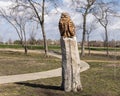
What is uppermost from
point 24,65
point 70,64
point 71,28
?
point 71,28

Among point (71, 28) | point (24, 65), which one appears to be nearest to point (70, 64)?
point (71, 28)

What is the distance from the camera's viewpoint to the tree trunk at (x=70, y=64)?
1327 cm

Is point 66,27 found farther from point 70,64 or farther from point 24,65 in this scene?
point 24,65

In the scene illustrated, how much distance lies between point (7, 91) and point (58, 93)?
5.73 feet

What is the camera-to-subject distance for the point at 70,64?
13.3 meters

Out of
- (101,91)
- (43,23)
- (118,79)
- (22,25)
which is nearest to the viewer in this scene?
(101,91)

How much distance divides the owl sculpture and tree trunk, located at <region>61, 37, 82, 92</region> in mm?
166

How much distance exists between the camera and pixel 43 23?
4034 centimetres

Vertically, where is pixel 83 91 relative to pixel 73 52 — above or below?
below

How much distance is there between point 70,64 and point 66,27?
1.33 metres

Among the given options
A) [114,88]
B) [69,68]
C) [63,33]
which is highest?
[63,33]

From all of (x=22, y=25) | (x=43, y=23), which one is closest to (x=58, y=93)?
(x=43, y=23)

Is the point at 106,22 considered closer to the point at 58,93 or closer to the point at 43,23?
the point at 43,23

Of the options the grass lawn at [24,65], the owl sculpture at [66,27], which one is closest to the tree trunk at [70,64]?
the owl sculpture at [66,27]
